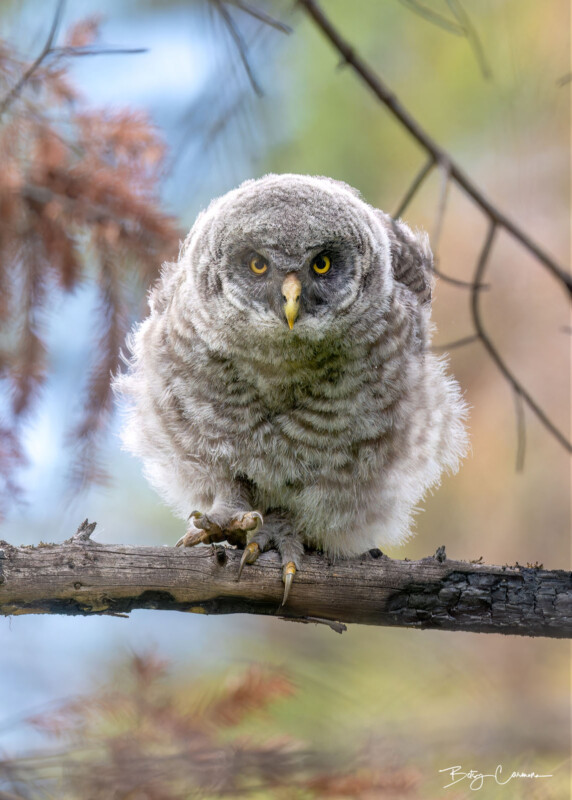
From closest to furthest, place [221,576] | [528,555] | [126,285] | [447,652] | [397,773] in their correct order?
[397,773] → [221,576] → [126,285] → [447,652] → [528,555]

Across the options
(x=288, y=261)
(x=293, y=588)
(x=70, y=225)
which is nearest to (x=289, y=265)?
(x=288, y=261)

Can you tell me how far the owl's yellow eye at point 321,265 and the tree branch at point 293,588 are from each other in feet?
2.41

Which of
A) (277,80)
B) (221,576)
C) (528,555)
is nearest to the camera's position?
(221,576)

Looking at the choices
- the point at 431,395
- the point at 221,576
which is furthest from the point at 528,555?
the point at 221,576

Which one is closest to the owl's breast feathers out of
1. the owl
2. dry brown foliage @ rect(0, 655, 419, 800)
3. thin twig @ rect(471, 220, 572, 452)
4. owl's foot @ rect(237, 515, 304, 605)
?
the owl

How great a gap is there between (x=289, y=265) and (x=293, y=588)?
0.80 meters

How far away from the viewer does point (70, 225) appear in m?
1.91

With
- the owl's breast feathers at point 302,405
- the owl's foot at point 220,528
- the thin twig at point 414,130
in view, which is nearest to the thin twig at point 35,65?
the thin twig at point 414,130

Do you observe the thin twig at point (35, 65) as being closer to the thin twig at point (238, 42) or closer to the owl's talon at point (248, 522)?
the thin twig at point (238, 42)

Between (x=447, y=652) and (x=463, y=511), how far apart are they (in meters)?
0.92

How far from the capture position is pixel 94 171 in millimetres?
1911

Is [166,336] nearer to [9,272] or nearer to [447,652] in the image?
[9,272]

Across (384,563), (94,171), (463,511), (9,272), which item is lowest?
(384,563)

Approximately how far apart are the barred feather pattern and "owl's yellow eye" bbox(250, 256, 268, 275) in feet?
0.10
